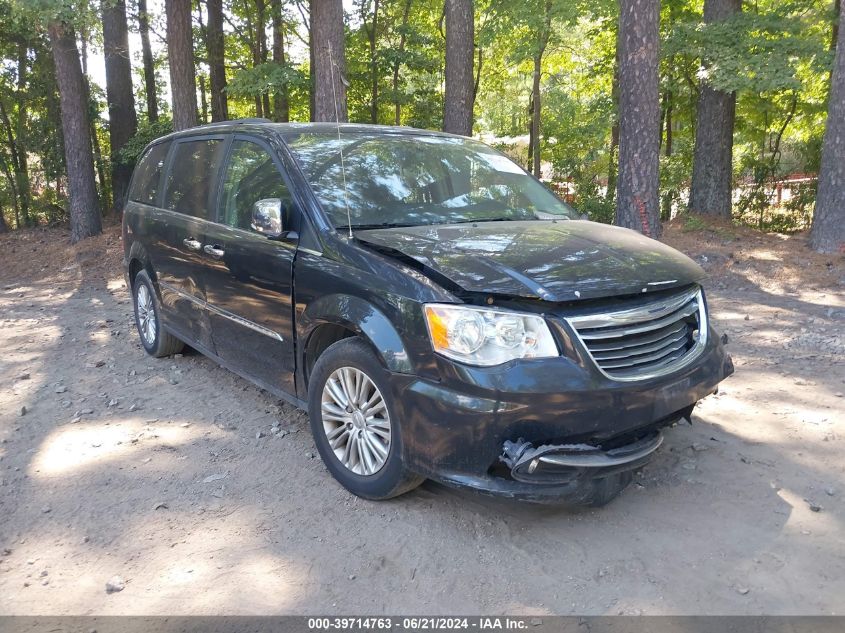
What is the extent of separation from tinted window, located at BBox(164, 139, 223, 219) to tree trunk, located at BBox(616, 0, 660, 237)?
242 inches

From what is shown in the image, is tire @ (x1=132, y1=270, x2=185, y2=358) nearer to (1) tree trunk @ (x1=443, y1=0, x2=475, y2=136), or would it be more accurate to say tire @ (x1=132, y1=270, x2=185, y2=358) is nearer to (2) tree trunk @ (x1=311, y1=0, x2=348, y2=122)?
(2) tree trunk @ (x1=311, y1=0, x2=348, y2=122)

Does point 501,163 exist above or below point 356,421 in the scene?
above

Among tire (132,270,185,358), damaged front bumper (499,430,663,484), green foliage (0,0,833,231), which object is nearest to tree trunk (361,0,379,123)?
green foliage (0,0,833,231)

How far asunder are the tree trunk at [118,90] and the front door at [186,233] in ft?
37.2

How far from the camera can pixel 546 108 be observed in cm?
2386

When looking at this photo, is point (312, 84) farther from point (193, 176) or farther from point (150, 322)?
point (193, 176)

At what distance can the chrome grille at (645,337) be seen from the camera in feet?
10.2

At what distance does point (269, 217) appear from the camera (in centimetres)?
387

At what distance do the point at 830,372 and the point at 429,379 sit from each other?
4.04 meters

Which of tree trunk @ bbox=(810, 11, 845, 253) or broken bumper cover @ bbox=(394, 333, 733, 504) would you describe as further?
tree trunk @ bbox=(810, 11, 845, 253)

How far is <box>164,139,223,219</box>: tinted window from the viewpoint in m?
5.01

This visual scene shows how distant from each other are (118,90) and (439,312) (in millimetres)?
16072

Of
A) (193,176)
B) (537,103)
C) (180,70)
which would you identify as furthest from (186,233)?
(537,103)

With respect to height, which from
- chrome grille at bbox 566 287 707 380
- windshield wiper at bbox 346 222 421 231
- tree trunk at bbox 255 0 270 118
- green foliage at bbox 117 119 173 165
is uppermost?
tree trunk at bbox 255 0 270 118
